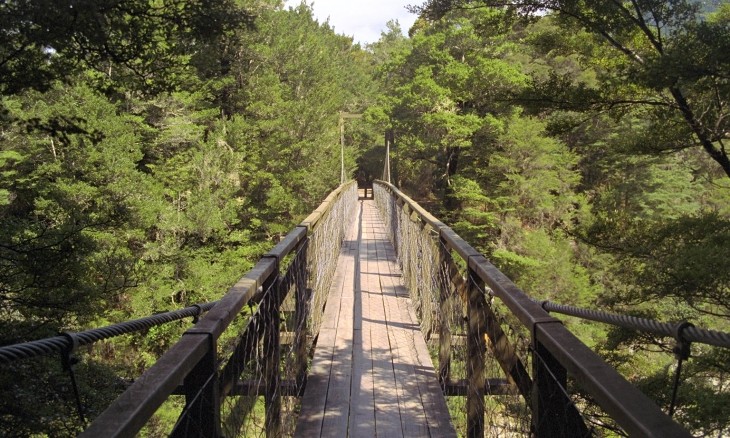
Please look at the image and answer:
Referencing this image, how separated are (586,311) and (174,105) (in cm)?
A: 1732

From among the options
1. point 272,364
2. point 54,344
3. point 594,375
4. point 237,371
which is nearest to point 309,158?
point 272,364

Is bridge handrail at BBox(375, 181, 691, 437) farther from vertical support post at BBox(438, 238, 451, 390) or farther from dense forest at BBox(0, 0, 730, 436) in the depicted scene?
dense forest at BBox(0, 0, 730, 436)

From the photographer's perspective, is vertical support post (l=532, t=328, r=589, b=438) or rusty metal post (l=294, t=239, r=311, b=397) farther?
rusty metal post (l=294, t=239, r=311, b=397)

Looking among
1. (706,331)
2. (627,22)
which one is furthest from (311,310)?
(627,22)

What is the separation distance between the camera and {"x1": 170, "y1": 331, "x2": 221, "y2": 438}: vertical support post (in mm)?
1197

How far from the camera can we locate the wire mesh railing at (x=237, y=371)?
0.91 metres

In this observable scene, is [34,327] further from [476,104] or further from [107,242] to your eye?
[476,104]

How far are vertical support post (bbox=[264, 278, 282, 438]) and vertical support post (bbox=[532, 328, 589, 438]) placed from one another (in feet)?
3.51

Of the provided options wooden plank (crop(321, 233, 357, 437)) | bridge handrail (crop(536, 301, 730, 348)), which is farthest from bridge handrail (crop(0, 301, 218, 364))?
bridge handrail (crop(536, 301, 730, 348))

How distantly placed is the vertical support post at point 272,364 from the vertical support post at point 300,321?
561mm

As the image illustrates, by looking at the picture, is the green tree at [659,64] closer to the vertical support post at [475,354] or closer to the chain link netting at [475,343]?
the chain link netting at [475,343]

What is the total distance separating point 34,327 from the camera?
17.5 feet

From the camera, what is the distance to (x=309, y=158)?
25.5 meters

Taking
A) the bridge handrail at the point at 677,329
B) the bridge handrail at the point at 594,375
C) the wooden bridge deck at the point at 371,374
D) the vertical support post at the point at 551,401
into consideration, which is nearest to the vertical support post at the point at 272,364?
the wooden bridge deck at the point at 371,374
